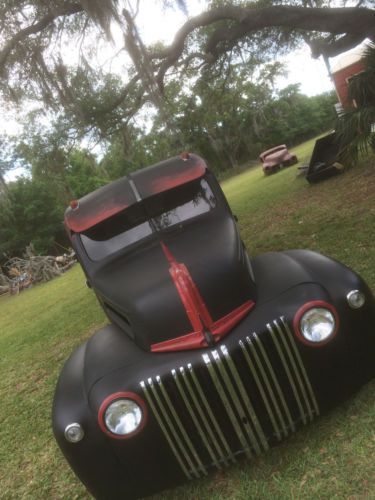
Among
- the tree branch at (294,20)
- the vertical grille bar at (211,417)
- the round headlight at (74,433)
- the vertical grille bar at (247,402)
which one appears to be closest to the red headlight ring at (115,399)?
the round headlight at (74,433)

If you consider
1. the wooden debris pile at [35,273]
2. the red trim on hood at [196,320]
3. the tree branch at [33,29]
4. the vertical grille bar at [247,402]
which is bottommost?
the wooden debris pile at [35,273]

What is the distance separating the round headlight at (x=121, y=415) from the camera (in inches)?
92.4

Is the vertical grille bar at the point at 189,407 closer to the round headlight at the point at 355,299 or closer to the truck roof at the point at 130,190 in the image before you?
the round headlight at the point at 355,299

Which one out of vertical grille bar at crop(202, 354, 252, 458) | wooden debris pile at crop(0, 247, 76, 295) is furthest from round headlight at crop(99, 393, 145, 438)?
wooden debris pile at crop(0, 247, 76, 295)

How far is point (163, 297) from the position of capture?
107 inches

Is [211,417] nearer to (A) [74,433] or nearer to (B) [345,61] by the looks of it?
(A) [74,433]

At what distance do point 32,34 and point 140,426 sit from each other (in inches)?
363

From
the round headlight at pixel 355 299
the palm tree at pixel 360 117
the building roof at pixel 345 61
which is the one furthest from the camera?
the building roof at pixel 345 61

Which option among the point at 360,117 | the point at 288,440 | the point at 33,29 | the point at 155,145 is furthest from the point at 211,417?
the point at 155,145

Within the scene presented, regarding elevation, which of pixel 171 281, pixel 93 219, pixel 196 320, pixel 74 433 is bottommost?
pixel 74 433

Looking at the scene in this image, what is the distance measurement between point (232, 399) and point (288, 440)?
2.20 feet

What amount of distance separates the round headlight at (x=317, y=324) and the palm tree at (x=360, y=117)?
6.46 m

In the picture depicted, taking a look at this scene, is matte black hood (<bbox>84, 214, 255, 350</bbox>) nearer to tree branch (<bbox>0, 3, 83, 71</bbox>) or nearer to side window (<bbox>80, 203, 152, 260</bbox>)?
side window (<bbox>80, 203, 152, 260</bbox>)

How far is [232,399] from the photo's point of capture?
7.77ft
